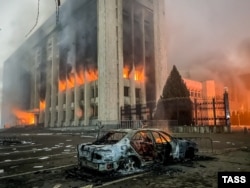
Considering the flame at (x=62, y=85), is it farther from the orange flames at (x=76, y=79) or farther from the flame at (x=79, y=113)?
the flame at (x=79, y=113)

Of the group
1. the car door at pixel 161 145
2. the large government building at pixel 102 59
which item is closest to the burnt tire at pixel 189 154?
the car door at pixel 161 145

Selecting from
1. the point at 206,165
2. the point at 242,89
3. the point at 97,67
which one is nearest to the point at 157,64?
the point at 97,67

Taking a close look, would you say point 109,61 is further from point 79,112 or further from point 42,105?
point 42,105

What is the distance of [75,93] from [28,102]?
30709 mm

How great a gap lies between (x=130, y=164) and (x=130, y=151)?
350mm

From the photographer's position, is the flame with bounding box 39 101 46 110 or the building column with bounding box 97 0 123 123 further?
the flame with bounding box 39 101 46 110

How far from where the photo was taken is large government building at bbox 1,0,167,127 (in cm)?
3900

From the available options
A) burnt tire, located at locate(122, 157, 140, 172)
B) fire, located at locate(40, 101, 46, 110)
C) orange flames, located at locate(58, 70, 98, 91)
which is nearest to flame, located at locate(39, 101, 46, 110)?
fire, located at locate(40, 101, 46, 110)

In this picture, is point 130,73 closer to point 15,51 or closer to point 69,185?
point 69,185

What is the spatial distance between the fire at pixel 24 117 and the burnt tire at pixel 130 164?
6741cm

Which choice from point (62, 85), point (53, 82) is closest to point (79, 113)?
point (62, 85)

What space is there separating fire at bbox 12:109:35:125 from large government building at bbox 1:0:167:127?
661 inches

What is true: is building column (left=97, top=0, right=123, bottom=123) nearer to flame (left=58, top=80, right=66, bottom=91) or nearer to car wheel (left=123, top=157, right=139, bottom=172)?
flame (left=58, top=80, right=66, bottom=91)

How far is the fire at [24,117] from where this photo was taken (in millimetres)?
70044
